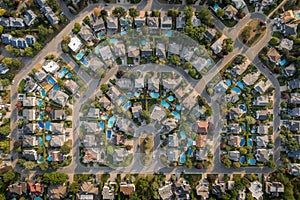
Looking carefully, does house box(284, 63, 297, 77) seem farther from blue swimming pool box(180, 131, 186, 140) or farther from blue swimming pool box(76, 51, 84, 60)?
blue swimming pool box(76, 51, 84, 60)

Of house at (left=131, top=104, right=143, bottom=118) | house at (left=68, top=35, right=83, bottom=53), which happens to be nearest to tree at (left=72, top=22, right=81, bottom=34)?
house at (left=68, top=35, right=83, bottom=53)

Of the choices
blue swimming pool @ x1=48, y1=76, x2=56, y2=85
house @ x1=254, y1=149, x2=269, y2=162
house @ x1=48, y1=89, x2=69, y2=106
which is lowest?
house @ x1=254, y1=149, x2=269, y2=162

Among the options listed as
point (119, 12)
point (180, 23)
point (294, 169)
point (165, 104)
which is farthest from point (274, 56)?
point (119, 12)

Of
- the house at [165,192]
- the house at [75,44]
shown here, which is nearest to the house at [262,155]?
the house at [165,192]

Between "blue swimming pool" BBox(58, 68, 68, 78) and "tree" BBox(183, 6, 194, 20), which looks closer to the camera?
"tree" BBox(183, 6, 194, 20)

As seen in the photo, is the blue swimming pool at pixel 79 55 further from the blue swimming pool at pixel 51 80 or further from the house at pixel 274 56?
the house at pixel 274 56

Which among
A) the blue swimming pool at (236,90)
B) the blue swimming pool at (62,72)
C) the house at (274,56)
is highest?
the house at (274,56)

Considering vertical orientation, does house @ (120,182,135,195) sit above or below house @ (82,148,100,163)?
below

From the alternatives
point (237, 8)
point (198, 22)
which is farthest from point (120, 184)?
point (237, 8)
